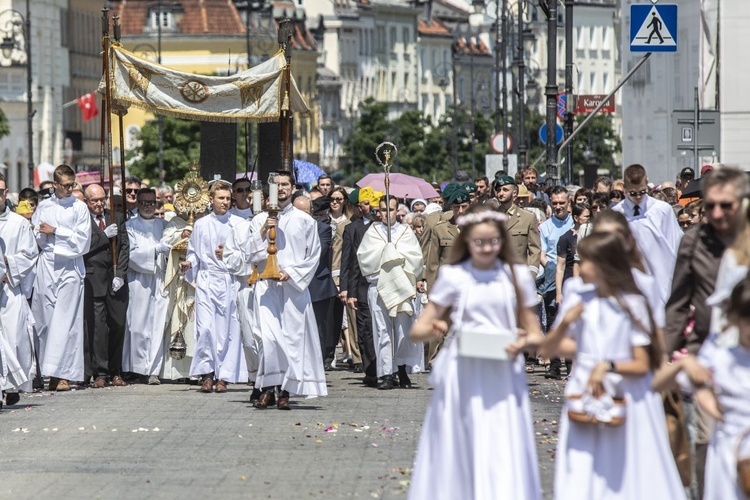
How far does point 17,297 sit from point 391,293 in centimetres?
342

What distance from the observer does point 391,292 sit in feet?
64.6

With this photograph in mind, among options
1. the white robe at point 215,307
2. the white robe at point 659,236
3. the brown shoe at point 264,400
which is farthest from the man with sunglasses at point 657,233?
the white robe at point 215,307

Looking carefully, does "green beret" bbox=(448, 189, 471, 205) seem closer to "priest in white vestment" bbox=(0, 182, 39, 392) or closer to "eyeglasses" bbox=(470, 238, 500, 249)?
"priest in white vestment" bbox=(0, 182, 39, 392)

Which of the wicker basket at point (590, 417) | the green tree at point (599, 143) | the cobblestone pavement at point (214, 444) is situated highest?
the green tree at point (599, 143)

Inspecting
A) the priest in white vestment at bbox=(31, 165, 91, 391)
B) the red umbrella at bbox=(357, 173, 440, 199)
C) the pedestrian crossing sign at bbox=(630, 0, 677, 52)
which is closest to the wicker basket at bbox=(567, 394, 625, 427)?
the priest in white vestment at bbox=(31, 165, 91, 391)

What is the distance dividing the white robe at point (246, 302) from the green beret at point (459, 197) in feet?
8.60

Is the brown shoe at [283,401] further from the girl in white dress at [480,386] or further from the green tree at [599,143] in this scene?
the green tree at [599,143]

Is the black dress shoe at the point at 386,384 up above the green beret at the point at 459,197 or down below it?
below

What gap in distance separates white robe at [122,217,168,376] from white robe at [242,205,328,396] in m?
3.59

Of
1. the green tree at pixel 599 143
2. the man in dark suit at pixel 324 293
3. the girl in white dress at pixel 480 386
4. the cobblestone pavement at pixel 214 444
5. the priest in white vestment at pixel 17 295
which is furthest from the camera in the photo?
the green tree at pixel 599 143

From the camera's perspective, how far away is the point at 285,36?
21.4 metres

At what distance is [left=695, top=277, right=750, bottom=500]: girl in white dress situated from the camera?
8570 millimetres

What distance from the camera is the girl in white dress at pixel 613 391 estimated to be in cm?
944

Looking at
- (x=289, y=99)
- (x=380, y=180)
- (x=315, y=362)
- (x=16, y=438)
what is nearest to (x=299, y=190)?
(x=289, y=99)
